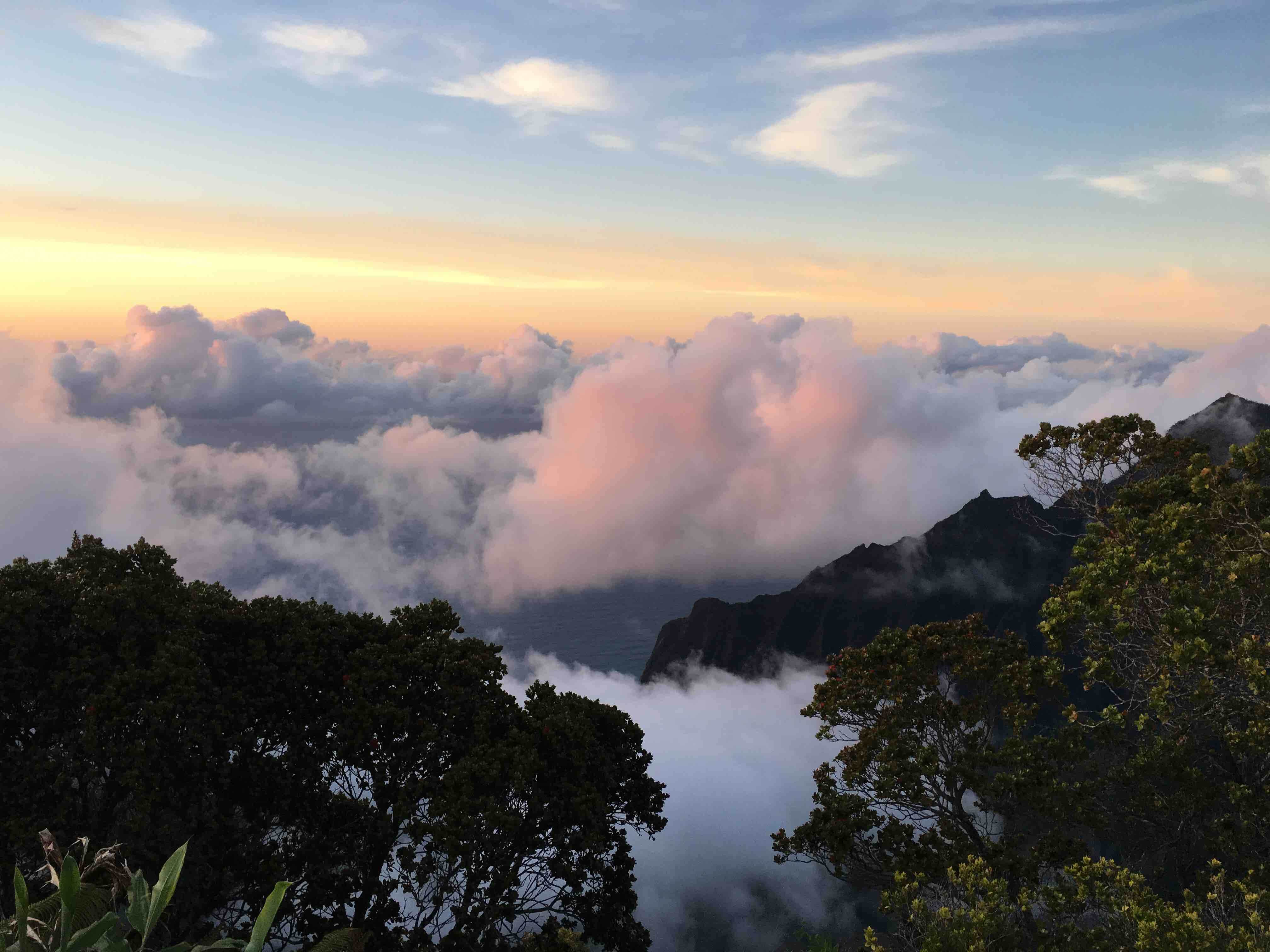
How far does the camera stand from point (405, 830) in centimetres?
1816

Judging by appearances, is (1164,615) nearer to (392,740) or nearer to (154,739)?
(392,740)

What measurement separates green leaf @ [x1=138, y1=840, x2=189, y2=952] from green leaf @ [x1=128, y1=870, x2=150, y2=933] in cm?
3

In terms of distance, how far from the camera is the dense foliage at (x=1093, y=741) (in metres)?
16.6

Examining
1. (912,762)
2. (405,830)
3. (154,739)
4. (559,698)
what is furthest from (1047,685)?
(154,739)

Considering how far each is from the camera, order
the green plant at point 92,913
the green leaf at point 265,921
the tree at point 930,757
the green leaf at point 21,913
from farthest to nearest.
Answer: the tree at point 930,757
the green leaf at point 265,921
the green plant at point 92,913
the green leaf at point 21,913

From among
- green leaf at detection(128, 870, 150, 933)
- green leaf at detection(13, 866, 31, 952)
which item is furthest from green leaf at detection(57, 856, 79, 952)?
green leaf at detection(128, 870, 150, 933)

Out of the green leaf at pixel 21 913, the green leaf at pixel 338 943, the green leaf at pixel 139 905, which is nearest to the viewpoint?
the green leaf at pixel 21 913

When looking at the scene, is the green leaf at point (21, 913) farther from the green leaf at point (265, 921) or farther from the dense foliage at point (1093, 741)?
the dense foliage at point (1093, 741)

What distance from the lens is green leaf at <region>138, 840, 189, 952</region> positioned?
27.9ft

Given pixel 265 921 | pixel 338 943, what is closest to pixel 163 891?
pixel 265 921

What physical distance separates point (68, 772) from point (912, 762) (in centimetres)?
1832

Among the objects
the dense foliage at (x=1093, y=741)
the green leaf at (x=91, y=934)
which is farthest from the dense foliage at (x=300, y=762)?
the green leaf at (x=91, y=934)

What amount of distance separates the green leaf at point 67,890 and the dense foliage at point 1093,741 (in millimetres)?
11308

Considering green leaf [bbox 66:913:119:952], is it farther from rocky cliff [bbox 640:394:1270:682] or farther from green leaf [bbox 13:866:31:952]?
rocky cliff [bbox 640:394:1270:682]
